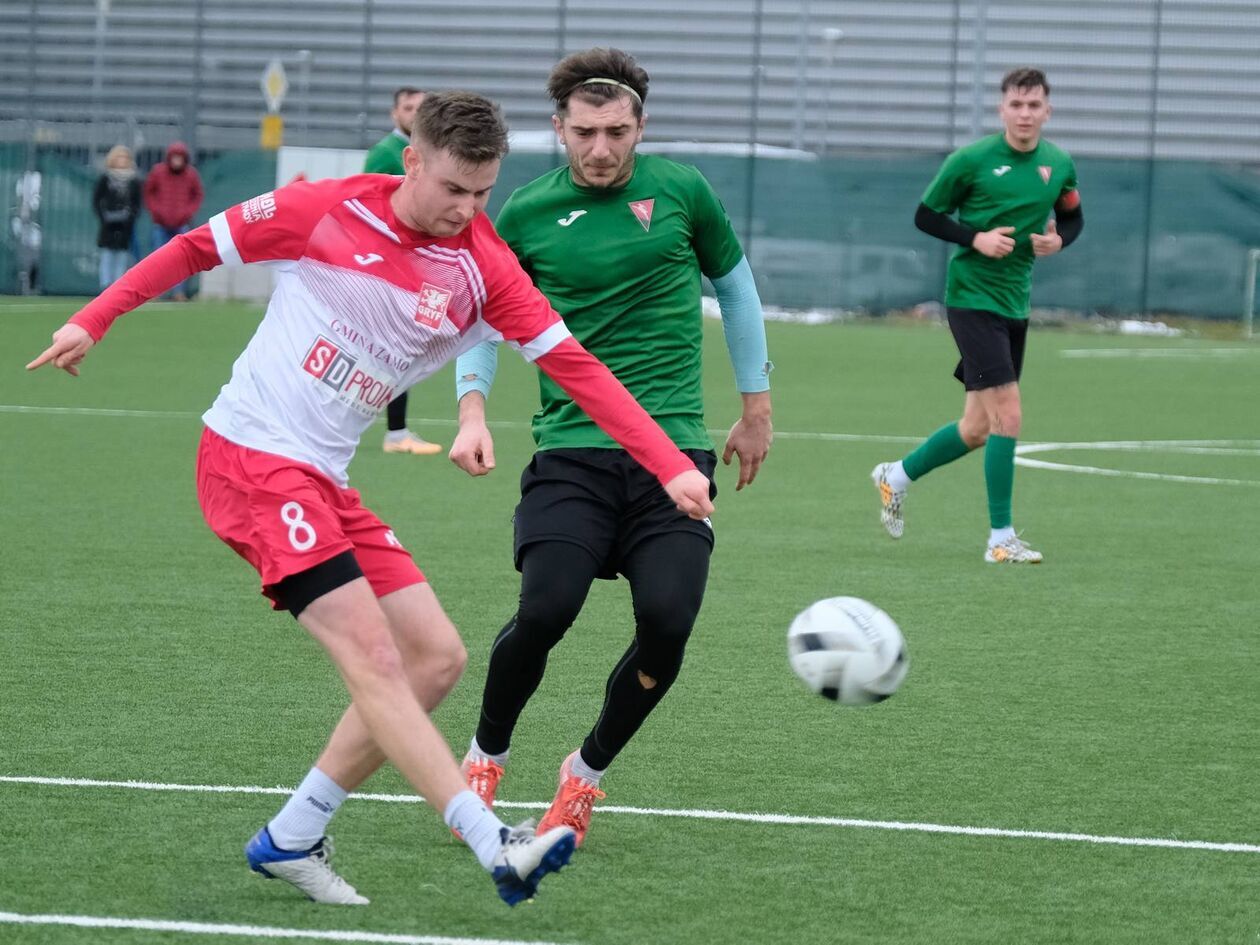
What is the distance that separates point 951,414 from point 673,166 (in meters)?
12.5

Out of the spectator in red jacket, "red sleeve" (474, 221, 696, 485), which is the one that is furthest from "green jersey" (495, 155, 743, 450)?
the spectator in red jacket

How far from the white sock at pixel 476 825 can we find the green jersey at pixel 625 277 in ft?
4.51

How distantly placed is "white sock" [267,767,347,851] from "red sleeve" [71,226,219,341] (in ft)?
3.57

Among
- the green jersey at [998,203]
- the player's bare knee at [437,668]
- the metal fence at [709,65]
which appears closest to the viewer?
the player's bare knee at [437,668]

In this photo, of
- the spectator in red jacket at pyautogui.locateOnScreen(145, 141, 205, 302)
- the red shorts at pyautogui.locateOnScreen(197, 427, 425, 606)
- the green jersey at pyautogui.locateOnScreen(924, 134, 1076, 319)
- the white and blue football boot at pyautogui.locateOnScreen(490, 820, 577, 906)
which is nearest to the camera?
the white and blue football boot at pyautogui.locateOnScreen(490, 820, 577, 906)

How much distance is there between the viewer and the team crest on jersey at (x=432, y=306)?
181 inches

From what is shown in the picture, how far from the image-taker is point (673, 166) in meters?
5.57

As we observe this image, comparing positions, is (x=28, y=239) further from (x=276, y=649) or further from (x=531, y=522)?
(x=531, y=522)

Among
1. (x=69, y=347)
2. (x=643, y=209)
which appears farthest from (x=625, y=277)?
(x=69, y=347)

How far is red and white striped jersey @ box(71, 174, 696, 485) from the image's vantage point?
14.9ft

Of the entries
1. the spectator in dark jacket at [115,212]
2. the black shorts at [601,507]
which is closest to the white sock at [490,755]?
the black shorts at [601,507]

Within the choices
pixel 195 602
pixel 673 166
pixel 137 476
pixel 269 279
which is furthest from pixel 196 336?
pixel 673 166

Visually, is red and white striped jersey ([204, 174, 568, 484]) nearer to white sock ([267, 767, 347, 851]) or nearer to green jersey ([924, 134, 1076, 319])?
white sock ([267, 767, 347, 851])

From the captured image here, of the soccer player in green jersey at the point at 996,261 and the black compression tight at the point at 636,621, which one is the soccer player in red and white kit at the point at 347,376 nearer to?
the black compression tight at the point at 636,621
